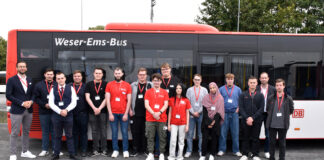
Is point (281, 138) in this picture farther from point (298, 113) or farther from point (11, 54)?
point (11, 54)

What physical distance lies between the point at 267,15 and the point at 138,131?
52.9 feet

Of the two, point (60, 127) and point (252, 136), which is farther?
point (252, 136)

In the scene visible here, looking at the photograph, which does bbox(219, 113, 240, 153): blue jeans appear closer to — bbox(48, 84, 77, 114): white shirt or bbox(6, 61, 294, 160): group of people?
bbox(6, 61, 294, 160): group of people

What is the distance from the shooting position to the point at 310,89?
6.51 m

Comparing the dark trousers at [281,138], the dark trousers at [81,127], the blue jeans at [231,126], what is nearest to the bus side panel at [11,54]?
the dark trousers at [81,127]

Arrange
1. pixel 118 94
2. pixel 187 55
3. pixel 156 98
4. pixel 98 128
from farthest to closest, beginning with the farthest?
pixel 187 55, pixel 98 128, pixel 118 94, pixel 156 98

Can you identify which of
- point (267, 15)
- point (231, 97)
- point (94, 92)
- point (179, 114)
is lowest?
point (179, 114)

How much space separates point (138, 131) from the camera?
5918 millimetres

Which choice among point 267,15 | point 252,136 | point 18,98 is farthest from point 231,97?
point 267,15

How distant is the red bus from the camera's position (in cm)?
614

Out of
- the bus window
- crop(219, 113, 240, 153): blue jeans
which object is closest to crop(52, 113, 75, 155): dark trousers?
crop(219, 113, 240, 153): blue jeans

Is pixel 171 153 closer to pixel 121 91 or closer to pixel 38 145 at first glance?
pixel 121 91

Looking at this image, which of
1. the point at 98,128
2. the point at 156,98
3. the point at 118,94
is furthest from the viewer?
the point at 98,128

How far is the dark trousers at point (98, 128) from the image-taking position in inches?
232
